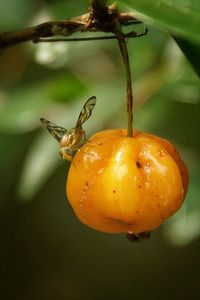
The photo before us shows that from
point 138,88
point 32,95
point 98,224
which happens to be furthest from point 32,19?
point 98,224

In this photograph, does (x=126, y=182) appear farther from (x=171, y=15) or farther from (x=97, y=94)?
(x=97, y=94)

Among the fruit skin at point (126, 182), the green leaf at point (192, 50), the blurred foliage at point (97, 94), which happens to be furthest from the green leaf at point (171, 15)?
the blurred foliage at point (97, 94)

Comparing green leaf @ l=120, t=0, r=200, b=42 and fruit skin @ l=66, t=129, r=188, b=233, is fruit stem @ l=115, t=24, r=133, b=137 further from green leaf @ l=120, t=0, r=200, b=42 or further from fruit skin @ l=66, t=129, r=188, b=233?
green leaf @ l=120, t=0, r=200, b=42

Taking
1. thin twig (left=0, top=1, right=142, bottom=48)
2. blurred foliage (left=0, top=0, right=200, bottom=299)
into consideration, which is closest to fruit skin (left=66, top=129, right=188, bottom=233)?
thin twig (left=0, top=1, right=142, bottom=48)

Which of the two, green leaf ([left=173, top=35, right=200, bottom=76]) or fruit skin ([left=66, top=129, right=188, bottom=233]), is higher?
green leaf ([left=173, top=35, right=200, bottom=76])

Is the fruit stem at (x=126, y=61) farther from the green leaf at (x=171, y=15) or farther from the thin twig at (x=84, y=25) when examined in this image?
the green leaf at (x=171, y=15)
